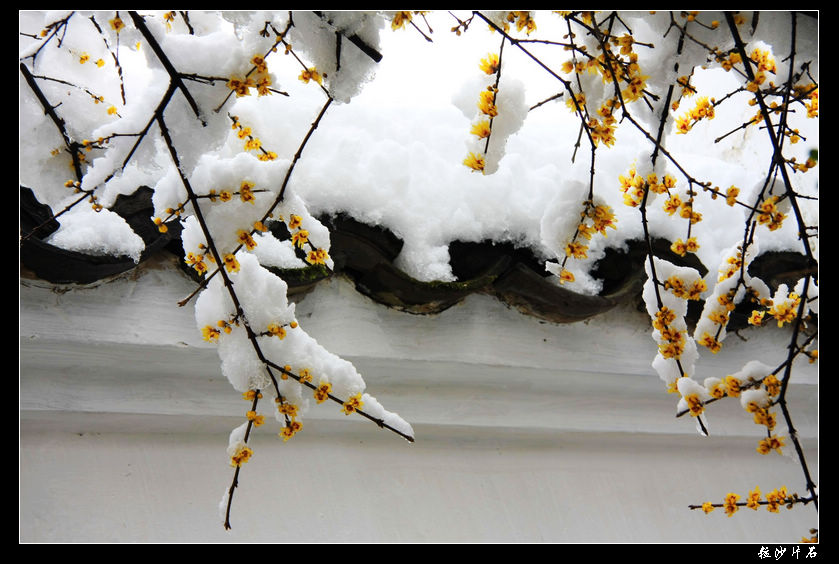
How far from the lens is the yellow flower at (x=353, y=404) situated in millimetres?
792

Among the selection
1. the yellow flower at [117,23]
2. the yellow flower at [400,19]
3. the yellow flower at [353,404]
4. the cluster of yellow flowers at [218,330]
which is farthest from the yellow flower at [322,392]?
the yellow flower at [117,23]

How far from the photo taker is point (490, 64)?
86 cm

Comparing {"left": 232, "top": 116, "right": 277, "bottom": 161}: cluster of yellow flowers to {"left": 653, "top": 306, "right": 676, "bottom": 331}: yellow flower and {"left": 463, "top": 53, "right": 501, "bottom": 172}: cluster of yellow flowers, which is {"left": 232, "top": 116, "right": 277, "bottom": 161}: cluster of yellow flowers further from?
{"left": 653, "top": 306, "right": 676, "bottom": 331}: yellow flower

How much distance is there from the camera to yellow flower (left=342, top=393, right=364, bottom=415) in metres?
0.79

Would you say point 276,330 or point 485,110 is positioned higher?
point 485,110

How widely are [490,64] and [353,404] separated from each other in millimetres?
503

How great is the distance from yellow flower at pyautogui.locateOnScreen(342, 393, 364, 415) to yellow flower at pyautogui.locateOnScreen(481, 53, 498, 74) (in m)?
0.48

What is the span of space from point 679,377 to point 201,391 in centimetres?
84

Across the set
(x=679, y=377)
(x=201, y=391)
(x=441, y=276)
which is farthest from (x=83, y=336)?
(x=679, y=377)

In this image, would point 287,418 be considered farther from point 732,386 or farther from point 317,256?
point 732,386

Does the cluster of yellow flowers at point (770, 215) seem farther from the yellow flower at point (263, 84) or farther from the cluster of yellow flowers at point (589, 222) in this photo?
the yellow flower at point (263, 84)

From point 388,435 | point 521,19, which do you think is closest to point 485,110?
point 521,19

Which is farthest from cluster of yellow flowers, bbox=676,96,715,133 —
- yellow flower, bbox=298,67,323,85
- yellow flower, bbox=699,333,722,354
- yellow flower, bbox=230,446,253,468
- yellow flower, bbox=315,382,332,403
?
yellow flower, bbox=230,446,253,468

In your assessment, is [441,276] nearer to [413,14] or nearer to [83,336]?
[413,14]
